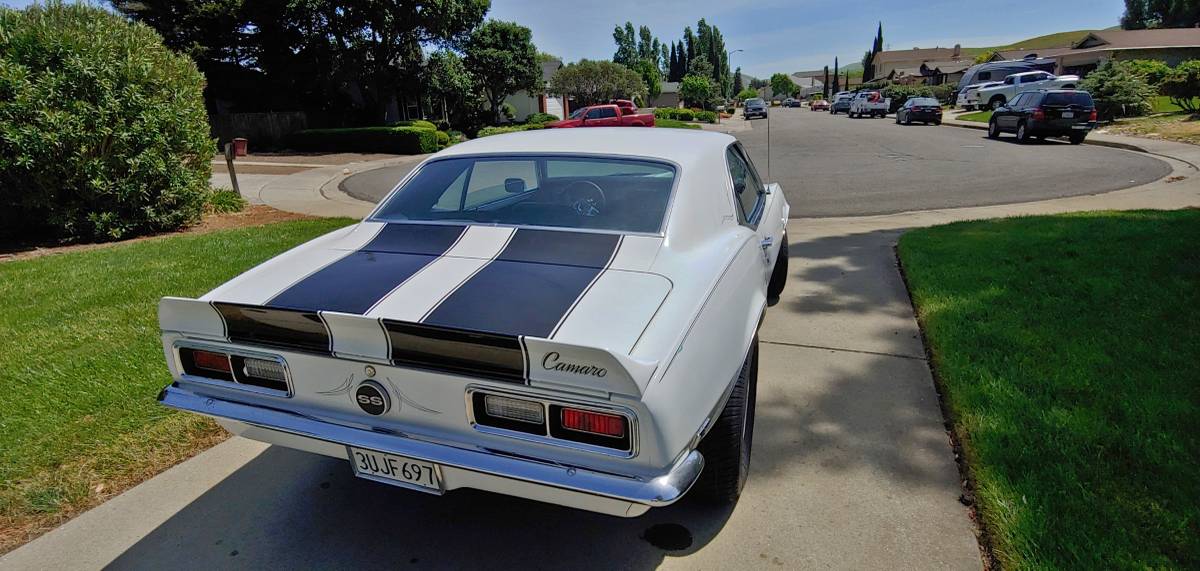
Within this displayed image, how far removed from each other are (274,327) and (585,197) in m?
1.64

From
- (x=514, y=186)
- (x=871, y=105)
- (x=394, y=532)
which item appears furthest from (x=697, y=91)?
(x=394, y=532)

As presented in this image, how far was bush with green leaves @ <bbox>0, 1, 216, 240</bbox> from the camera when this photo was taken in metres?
7.49

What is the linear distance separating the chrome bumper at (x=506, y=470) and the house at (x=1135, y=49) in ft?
193

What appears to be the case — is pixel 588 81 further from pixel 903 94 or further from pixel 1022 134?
pixel 1022 134

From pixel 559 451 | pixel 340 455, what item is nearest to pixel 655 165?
pixel 559 451

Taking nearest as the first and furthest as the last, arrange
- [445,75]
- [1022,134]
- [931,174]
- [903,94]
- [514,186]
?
[514,186] < [931,174] < [1022,134] < [445,75] < [903,94]

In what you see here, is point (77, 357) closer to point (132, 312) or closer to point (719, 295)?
point (132, 312)

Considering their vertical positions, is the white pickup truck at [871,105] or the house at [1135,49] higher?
the house at [1135,49]

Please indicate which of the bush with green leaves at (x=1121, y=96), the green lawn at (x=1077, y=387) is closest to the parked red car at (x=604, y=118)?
the bush with green leaves at (x=1121, y=96)

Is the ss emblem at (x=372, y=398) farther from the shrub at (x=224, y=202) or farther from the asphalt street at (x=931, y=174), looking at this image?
the shrub at (x=224, y=202)

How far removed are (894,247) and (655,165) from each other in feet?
15.6

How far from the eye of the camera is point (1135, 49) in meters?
49.3

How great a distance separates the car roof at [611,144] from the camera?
11.2ft

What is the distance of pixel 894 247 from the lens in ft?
23.2
